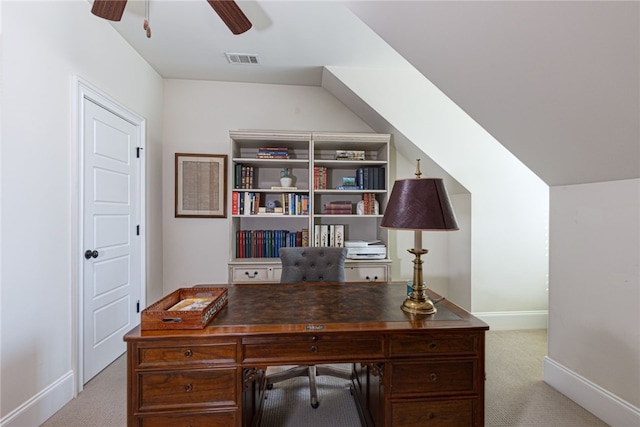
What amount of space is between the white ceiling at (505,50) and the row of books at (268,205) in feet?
4.50

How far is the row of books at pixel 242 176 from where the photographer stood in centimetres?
293

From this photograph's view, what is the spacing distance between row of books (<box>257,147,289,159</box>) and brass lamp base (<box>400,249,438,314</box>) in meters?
1.97

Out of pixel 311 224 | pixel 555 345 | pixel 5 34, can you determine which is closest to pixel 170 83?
pixel 5 34

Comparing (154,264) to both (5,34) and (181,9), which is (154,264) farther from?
(181,9)

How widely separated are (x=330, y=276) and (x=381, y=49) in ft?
6.96

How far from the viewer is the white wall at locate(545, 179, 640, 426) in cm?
152

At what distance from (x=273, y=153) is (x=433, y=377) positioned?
2417mm

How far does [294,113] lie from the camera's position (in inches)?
128

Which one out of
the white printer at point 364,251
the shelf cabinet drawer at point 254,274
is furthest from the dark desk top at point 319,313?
the white printer at point 364,251

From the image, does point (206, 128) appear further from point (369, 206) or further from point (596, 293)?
point (596, 293)

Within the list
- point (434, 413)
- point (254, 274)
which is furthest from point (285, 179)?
point (434, 413)

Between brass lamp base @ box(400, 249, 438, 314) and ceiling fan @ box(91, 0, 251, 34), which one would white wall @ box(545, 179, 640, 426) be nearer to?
brass lamp base @ box(400, 249, 438, 314)

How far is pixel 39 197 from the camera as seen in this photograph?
166 centimetres

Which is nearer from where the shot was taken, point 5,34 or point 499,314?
point 5,34
